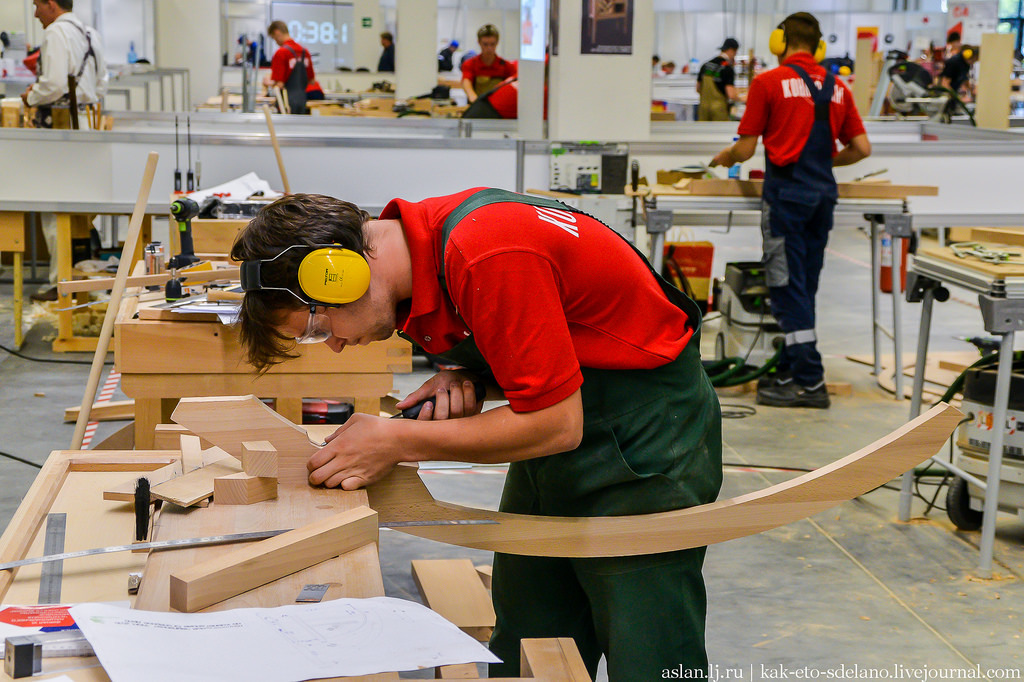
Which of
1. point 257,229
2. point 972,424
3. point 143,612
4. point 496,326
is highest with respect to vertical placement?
point 257,229

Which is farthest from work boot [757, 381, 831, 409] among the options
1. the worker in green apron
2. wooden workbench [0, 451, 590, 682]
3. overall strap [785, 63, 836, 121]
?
the worker in green apron

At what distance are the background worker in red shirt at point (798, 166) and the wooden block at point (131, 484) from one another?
372cm

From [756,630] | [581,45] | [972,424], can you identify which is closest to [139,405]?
[756,630]

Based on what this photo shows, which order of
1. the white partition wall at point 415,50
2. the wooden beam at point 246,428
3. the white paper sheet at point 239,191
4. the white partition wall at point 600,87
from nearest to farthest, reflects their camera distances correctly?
the wooden beam at point 246,428, the white paper sheet at point 239,191, the white partition wall at point 600,87, the white partition wall at point 415,50

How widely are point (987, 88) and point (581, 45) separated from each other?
4809mm

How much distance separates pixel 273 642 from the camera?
3.72ft

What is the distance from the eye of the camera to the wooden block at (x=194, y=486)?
143 cm

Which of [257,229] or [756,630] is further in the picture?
[756,630]

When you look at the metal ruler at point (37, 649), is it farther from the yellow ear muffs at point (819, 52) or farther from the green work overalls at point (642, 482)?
the yellow ear muffs at point (819, 52)

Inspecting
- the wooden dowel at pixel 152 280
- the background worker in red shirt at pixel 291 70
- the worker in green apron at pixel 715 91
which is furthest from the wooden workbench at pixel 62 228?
the worker in green apron at pixel 715 91

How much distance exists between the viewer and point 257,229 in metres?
1.46

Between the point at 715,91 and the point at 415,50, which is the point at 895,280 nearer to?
the point at 715,91

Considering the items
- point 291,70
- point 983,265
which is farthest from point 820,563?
point 291,70

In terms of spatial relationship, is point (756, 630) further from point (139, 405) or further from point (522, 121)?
point (522, 121)
